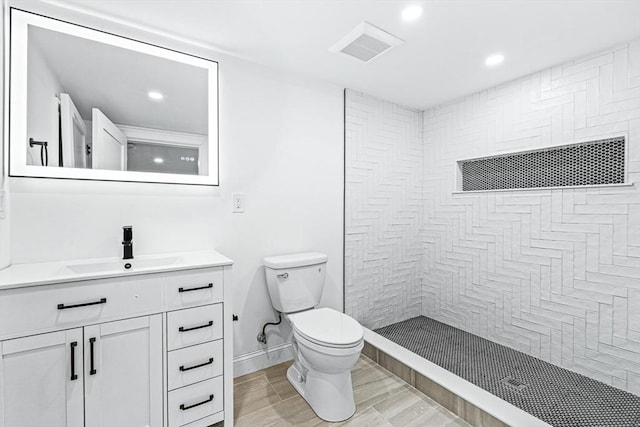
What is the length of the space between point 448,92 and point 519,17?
101cm

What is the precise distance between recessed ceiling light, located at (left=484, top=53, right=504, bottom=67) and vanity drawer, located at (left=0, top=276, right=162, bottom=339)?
2.45 m

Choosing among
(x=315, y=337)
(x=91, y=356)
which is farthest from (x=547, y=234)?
(x=91, y=356)

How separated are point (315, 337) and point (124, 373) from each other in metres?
0.89

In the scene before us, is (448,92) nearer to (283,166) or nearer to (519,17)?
(519,17)

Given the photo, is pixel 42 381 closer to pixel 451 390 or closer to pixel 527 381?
pixel 451 390

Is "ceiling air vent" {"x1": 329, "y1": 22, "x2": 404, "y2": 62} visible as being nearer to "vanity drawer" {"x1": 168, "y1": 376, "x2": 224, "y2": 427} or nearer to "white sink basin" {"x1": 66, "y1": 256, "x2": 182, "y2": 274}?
"white sink basin" {"x1": 66, "y1": 256, "x2": 182, "y2": 274}

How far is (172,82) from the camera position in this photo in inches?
72.8

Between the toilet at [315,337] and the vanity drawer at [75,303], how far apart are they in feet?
2.59

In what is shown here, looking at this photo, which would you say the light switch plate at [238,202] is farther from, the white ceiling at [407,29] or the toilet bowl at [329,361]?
the white ceiling at [407,29]

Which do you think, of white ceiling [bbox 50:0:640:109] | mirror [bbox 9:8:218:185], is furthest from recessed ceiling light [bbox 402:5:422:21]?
mirror [bbox 9:8:218:185]

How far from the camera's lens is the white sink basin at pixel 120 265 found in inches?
59.3

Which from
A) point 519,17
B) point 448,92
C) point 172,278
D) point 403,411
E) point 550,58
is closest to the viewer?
point 172,278

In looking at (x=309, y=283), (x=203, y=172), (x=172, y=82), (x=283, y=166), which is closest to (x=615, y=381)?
(x=309, y=283)

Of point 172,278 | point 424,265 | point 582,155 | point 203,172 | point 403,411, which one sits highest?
point 582,155
